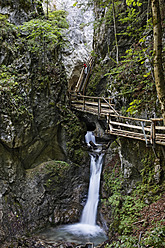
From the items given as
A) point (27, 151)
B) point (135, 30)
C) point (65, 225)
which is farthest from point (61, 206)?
point (135, 30)

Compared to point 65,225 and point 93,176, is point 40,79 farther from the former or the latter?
point 65,225

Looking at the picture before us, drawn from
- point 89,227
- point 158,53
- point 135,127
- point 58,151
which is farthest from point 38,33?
point 89,227

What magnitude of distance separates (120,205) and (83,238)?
211 centimetres

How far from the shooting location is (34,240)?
6.97 meters

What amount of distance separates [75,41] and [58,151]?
Result: 1404 centimetres

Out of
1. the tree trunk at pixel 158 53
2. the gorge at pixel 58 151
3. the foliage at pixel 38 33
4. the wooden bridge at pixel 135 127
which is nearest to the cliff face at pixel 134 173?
the gorge at pixel 58 151

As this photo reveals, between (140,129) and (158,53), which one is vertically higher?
(158,53)

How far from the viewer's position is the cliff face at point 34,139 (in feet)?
25.1

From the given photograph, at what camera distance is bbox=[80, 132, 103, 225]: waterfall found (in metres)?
8.94

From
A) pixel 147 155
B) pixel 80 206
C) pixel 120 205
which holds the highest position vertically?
pixel 147 155

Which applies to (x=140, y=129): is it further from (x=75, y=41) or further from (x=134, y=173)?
(x=75, y=41)

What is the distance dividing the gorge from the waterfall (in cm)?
8

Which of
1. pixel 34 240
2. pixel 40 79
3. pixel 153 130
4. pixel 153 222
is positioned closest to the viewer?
pixel 153 222

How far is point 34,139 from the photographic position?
9344mm
